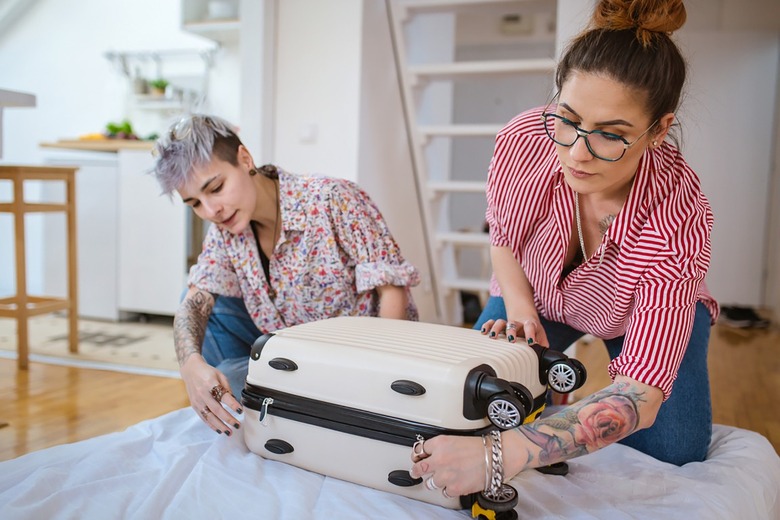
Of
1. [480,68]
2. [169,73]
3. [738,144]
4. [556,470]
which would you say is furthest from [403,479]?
[738,144]

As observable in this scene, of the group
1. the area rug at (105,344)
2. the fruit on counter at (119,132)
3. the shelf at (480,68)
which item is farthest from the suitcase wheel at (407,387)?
the fruit on counter at (119,132)

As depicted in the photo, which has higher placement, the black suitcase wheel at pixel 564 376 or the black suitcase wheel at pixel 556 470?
the black suitcase wheel at pixel 564 376

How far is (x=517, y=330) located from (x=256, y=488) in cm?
52

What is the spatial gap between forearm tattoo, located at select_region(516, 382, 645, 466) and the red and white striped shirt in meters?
0.07

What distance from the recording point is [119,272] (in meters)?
3.59

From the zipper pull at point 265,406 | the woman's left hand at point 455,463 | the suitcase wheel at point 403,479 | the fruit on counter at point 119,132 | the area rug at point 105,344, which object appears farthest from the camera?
the fruit on counter at point 119,132

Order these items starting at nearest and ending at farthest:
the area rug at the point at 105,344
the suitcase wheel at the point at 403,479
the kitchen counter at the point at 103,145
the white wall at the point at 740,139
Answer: the suitcase wheel at the point at 403,479 < the area rug at the point at 105,344 < the kitchen counter at the point at 103,145 < the white wall at the point at 740,139

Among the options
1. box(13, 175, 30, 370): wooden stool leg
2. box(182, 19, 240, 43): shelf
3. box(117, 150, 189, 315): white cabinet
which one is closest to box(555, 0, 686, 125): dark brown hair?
box(13, 175, 30, 370): wooden stool leg

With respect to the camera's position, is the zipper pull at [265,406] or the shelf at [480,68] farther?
the shelf at [480,68]

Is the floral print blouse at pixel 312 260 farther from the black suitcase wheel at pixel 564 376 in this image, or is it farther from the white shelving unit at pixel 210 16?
the white shelving unit at pixel 210 16

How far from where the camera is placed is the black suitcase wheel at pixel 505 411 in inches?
36.8

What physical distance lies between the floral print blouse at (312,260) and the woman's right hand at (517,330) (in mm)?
382

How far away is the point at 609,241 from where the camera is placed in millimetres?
1230

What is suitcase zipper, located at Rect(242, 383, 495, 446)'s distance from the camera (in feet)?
3.28
